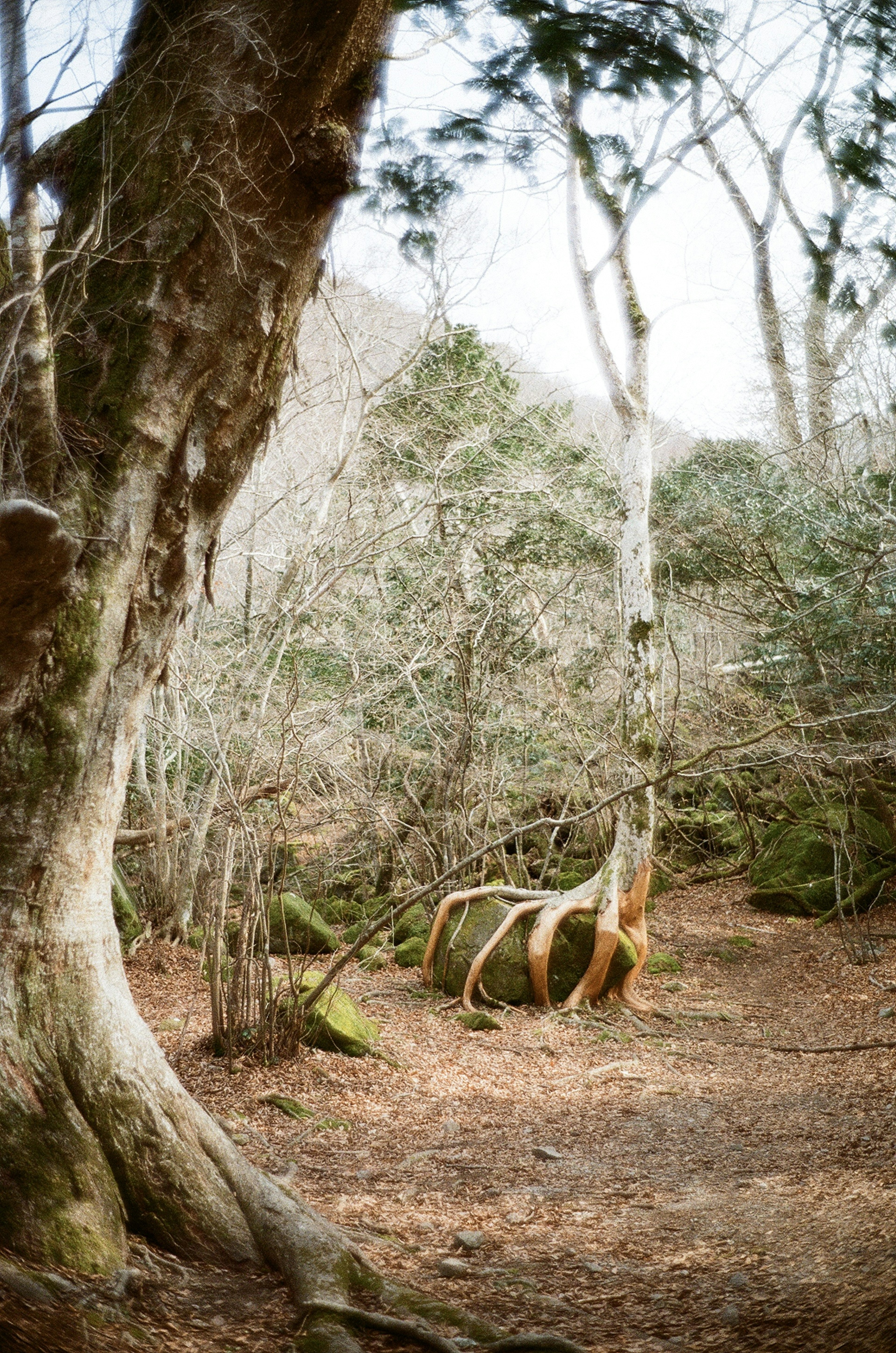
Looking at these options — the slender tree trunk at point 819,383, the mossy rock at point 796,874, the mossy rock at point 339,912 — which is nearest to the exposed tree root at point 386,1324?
the slender tree trunk at point 819,383

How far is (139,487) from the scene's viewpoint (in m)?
3.06

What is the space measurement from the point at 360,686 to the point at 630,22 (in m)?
8.24

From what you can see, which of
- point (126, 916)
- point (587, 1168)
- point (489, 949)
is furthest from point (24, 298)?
point (126, 916)

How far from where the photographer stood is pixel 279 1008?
6.30 meters

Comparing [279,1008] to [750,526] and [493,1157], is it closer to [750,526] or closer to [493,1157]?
[493,1157]

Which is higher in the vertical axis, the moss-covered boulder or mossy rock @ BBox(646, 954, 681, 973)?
the moss-covered boulder

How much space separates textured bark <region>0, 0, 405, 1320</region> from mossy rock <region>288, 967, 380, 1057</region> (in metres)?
3.27

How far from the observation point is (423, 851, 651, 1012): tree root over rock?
8.82 metres

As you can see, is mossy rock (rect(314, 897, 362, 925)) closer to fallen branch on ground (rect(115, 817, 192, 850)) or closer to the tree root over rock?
fallen branch on ground (rect(115, 817, 192, 850))

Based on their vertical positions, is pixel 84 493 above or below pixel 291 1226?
above

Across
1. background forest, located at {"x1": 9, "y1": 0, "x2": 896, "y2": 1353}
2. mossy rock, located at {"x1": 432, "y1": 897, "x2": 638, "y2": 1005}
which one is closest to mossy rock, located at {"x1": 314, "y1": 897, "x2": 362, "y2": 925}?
background forest, located at {"x1": 9, "y1": 0, "x2": 896, "y2": 1353}

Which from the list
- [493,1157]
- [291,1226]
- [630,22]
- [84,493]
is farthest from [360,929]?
[630,22]

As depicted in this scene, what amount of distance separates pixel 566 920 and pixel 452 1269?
19.7 feet

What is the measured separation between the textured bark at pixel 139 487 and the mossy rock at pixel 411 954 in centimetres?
729
